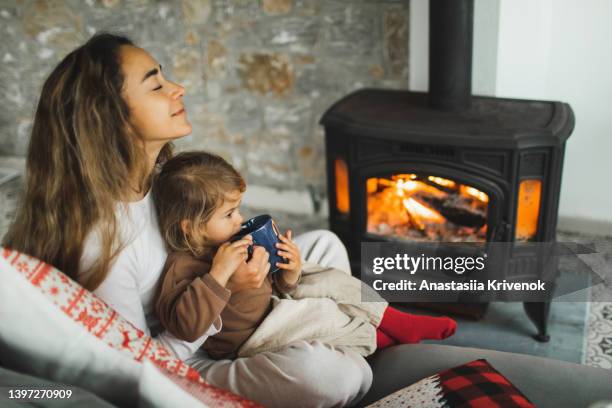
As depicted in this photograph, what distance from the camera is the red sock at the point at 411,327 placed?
164 cm

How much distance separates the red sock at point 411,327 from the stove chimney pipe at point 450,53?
29.1 inches

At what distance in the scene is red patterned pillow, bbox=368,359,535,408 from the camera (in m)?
1.09

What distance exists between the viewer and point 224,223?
4.91ft

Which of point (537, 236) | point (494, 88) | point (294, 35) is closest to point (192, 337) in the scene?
point (537, 236)

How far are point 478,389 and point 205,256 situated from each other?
686mm

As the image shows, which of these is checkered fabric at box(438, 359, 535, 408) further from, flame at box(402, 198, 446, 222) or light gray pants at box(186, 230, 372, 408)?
flame at box(402, 198, 446, 222)

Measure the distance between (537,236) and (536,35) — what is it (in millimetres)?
674

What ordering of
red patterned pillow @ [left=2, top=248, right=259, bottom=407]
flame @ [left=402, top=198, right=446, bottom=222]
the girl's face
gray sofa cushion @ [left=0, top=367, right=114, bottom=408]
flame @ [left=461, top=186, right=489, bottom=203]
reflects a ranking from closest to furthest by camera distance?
gray sofa cushion @ [left=0, top=367, right=114, bottom=408], red patterned pillow @ [left=2, top=248, right=259, bottom=407], the girl's face, flame @ [left=461, top=186, right=489, bottom=203], flame @ [left=402, top=198, right=446, bottom=222]

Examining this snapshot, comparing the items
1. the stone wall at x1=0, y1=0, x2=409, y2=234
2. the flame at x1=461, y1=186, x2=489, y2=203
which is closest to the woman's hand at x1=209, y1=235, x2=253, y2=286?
the flame at x1=461, y1=186, x2=489, y2=203

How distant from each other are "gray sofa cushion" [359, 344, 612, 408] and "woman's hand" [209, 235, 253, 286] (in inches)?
15.5

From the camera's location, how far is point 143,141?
4.87ft

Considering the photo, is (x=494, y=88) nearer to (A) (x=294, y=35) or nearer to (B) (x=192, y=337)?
(A) (x=294, y=35)

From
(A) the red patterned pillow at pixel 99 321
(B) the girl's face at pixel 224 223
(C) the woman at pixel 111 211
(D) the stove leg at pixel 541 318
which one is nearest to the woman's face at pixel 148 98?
(C) the woman at pixel 111 211

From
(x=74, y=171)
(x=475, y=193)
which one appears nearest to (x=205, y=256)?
(x=74, y=171)
